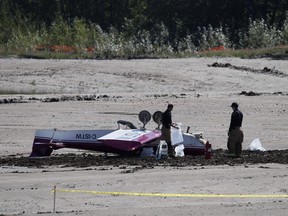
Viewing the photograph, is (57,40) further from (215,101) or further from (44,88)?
(215,101)

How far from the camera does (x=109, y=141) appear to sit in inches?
1054

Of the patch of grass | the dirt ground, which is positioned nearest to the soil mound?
the dirt ground

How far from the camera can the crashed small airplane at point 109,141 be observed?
87.9 ft

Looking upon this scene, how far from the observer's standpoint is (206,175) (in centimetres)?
2352

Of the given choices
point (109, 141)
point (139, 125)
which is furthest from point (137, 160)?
point (139, 125)

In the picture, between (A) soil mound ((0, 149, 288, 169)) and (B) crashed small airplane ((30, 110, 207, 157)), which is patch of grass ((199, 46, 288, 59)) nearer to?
(A) soil mound ((0, 149, 288, 169))

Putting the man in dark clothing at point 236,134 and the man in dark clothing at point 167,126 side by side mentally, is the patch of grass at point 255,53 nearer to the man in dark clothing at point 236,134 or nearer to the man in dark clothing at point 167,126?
the man in dark clothing at point 236,134

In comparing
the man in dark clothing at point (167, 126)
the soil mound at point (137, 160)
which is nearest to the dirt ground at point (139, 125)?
the soil mound at point (137, 160)

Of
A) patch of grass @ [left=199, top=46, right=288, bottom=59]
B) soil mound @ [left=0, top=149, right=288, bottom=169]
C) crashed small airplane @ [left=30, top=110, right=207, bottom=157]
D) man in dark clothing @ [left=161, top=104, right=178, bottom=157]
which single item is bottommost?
soil mound @ [left=0, top=149, right=288, bottom=169]

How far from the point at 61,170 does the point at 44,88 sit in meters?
17.9

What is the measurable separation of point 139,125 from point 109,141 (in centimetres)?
616

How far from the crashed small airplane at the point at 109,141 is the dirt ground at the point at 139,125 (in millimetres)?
313

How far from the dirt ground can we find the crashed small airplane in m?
0.31

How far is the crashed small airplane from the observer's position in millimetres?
26781
